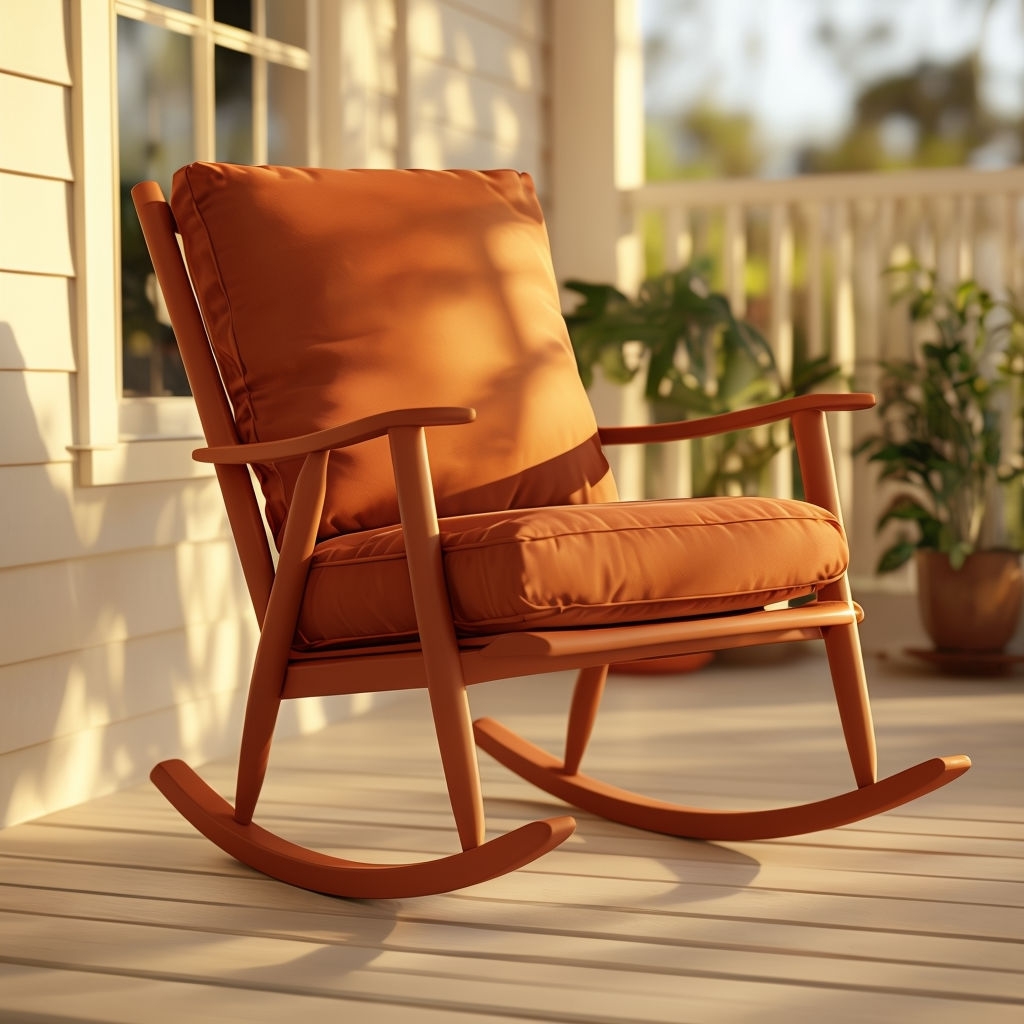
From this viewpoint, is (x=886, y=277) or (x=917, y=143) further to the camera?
(x=917, y=143)

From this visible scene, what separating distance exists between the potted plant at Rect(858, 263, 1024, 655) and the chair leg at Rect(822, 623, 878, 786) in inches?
61.2

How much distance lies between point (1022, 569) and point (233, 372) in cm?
220

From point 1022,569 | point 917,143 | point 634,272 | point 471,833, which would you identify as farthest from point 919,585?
point 917,143

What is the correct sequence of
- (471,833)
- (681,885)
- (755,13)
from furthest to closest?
1. (755,13)
2. (681,885)
3. (471,833)

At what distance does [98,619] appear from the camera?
248 cm

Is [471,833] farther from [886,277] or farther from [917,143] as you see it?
[917,143]

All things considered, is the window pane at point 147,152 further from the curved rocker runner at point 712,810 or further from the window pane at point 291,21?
the curved rocker runner at point 712,810

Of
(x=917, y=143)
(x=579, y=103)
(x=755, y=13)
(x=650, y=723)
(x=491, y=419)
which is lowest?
(x=650, y=723)

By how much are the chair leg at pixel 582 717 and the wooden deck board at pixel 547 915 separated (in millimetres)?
77

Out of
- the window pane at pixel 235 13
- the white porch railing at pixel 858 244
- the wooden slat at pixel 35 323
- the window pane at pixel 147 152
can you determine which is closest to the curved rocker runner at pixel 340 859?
the wooden slat at pixel 35 323

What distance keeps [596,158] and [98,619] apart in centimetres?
225

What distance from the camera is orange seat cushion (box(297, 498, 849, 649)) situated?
171 centimetres

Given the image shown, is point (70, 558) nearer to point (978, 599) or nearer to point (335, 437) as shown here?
point (335, 437)

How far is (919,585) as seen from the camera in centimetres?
368
